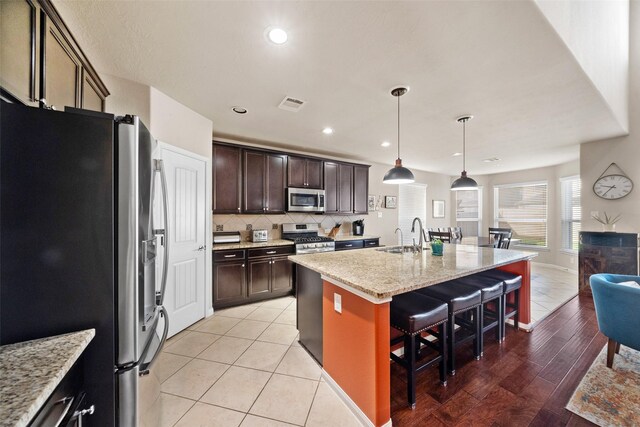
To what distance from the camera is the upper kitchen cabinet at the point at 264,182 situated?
375 cm

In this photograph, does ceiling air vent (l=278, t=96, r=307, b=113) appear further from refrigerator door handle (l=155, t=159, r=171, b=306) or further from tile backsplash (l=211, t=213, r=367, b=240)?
tile backsplash (l=211, t=213, r=367, b=240)

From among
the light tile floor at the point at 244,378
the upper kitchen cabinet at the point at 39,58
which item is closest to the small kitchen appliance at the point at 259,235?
the light tile floor at the point at 244,378

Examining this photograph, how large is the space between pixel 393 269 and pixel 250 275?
2.36 metres

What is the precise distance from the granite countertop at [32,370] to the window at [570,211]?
7907 millimetres

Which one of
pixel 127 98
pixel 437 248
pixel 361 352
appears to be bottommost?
pixel 361 352

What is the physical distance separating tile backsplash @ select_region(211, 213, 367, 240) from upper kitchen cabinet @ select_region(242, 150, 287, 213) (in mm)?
339

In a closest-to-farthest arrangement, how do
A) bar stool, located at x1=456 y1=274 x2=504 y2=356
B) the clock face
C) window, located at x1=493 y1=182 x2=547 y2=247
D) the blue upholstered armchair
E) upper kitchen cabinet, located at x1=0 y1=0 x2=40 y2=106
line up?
upper kitchen cabinet, located at x1=0 y1=0 x2=40 y2=106 < the blue upholstered armchair < bar stool, located at x1=456 y1=274 x2=504 y2=356 < the clock face < window, located at x1=493 y1=182 x2=547 y2=247

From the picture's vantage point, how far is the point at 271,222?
430 cm

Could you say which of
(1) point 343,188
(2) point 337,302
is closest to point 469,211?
(1) point 343,188

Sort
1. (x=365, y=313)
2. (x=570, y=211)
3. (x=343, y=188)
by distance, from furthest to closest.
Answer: (x=570, y=211)
(x=343, y=188)
(x=365, y=313)

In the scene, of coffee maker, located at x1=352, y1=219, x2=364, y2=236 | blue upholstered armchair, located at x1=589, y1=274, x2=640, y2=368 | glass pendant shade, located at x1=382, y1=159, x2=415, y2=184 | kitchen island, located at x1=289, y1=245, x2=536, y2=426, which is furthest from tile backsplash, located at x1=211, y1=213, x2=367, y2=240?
blue upholstered armchair, located at x1=589, y1=274, x2=640, y2=368

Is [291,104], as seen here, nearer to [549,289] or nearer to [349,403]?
[349,403]

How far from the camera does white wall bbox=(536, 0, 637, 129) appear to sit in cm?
170

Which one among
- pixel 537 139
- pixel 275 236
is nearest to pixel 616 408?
pixel 537 139
